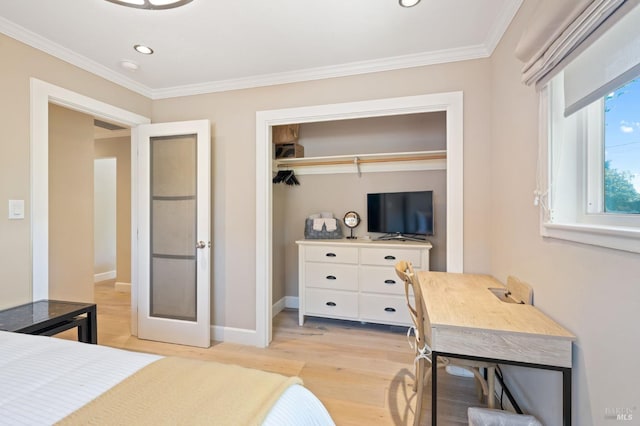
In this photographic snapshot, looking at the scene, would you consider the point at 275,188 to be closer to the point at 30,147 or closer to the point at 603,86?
the point at 30,147

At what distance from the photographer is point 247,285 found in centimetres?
268

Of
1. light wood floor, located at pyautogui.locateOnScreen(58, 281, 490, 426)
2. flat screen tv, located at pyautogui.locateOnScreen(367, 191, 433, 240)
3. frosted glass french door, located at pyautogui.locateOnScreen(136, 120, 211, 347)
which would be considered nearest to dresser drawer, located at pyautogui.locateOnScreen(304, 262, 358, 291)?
light wood floor, located at pyautogui.locateOnScreen(58, 281, 490, 426)

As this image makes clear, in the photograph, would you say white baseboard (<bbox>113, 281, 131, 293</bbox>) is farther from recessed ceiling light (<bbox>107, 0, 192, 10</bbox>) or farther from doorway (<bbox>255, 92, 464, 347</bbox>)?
recessed ceiling light (<bbox>107, 0, 192, 10</bbox>)

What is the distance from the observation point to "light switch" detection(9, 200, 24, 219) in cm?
187

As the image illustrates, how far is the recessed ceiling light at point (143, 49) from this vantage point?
2092mm

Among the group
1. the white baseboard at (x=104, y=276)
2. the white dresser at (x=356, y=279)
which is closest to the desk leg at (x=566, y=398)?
the white dresser at (x=356, y=279)

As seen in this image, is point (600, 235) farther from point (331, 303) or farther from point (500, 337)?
point (331, 303)

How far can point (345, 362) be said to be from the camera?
7.71 ft

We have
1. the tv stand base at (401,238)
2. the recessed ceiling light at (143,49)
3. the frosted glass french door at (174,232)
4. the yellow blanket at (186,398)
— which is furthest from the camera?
the tv stand base at (401,238)

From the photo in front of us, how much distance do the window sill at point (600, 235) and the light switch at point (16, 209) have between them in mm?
3105

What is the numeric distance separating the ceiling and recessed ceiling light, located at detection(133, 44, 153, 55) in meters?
0.04

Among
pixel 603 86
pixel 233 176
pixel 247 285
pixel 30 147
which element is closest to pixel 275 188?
pixel 233 176

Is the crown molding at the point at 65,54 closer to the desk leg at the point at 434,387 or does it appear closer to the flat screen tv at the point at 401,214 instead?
the flat screen tv at the point at 401,214

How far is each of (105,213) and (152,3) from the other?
4.94m
